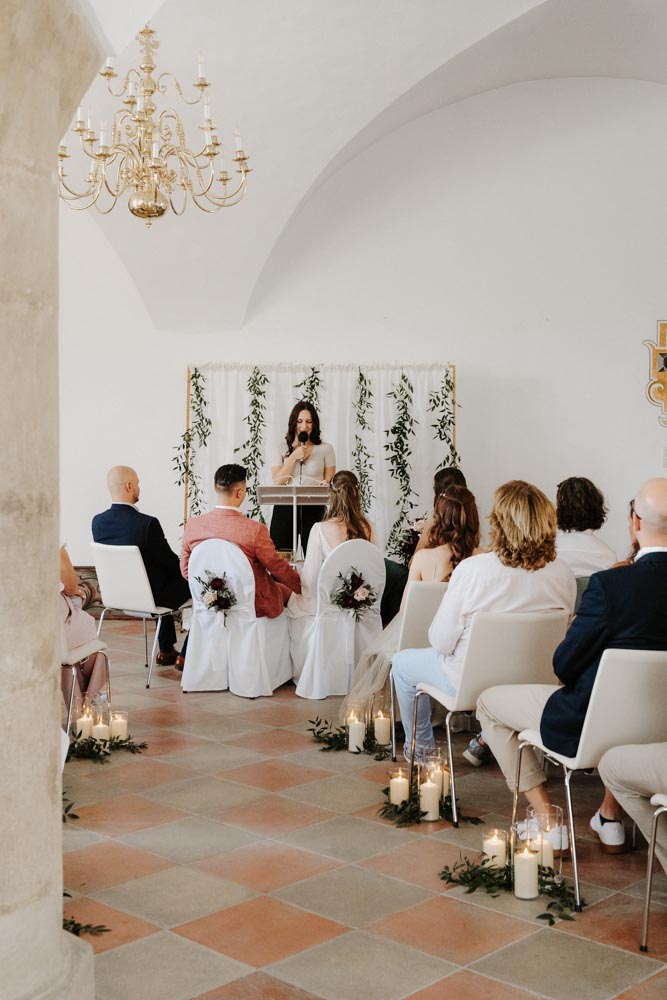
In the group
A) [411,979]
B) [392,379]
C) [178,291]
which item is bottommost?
[411,979]

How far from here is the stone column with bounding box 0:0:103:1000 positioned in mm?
2285

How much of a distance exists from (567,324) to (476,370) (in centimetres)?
88

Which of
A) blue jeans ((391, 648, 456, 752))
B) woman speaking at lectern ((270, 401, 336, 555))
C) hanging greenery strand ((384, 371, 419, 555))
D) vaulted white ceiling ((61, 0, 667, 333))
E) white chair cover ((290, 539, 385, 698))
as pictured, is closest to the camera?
blue jeans ((391, 648, 456, 752))

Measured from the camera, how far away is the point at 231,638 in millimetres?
6652

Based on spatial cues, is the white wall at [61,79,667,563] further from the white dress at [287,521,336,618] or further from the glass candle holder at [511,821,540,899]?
the glass candle holder at [511,821,540,899]

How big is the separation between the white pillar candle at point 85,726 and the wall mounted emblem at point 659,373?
6.01m

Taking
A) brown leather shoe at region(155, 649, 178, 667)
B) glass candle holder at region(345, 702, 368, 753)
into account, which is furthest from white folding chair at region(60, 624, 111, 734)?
brown leather shoe at region(155, 649, 178, 667)

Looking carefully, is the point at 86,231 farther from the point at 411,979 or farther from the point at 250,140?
the point at 411,979

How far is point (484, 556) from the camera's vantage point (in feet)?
14.3

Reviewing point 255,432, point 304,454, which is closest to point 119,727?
point 304,454

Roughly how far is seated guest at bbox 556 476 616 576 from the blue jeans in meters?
1.23

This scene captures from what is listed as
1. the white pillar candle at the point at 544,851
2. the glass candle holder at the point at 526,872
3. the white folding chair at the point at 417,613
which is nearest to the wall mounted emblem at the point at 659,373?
the white folding chair at the point at 417,613

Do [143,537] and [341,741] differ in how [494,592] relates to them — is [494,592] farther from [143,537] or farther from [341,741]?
[143,537]

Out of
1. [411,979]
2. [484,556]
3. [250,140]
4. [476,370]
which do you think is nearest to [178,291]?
[250,140]
